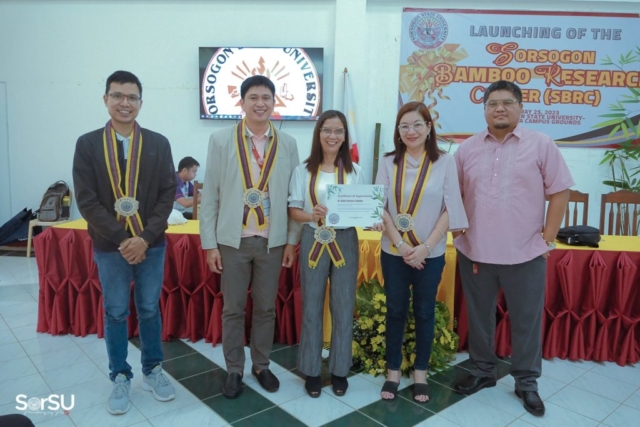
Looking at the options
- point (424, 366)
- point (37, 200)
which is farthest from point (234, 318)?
point (37, 200)

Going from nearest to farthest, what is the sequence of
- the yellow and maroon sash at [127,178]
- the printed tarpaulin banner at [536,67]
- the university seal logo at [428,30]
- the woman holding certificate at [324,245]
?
the yellow and maroon sash at [127,178] < the woman holding certificate at [324,245] < the printed tarpaulin banner at [536,67] < the university seal logo at [428,30]

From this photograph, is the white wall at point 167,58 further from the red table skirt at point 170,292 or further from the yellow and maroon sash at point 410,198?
the yellow and maroon sash at point 410,198

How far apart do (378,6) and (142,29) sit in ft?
9.16

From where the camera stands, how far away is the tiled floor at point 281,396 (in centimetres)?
204

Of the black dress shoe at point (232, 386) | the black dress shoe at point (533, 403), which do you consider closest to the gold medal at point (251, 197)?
the black dress shoe at point (232, 386)

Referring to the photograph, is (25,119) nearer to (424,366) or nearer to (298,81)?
(298,81)

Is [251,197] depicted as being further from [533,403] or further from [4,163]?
[4,163]

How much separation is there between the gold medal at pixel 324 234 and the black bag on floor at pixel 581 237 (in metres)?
1.56

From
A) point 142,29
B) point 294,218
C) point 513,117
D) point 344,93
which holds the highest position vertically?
point 142,29

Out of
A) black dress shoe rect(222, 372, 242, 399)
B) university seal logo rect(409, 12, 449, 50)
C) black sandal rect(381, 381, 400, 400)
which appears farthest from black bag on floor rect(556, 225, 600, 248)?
university seal logo rect(409, 12, 449, 50)

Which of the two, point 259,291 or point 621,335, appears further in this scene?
point 621,335

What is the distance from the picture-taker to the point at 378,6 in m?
5.00

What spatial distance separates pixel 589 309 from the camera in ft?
8.46

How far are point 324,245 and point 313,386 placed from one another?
741 mm
